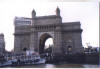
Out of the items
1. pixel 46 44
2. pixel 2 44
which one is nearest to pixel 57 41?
pixel 46 44

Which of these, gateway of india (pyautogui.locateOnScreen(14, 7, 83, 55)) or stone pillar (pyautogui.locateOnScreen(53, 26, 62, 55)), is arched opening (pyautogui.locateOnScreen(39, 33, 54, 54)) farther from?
stone pillar (pyautogui.locateOnScreen(53, 26, 62, 55))

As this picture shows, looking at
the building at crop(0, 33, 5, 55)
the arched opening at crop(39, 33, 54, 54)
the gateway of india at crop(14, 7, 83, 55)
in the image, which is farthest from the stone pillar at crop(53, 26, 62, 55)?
the building at crop(0, 33, 5, 55)

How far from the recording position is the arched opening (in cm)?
778

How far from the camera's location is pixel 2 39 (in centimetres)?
582

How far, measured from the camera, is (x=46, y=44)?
7773 mm

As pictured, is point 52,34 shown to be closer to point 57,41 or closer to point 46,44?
point 57,41

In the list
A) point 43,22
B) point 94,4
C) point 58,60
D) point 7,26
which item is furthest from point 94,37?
point 43,22

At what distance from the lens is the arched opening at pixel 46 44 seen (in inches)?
306

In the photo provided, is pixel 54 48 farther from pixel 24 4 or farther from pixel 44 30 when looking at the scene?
pixel 24 4

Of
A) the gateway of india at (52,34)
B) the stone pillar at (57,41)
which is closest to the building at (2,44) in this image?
the gateway of india at (52,34)

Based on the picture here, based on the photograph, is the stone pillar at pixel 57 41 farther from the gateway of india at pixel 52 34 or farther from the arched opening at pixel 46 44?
the arched opening at pixel 46 44

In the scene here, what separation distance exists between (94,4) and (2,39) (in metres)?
3.38

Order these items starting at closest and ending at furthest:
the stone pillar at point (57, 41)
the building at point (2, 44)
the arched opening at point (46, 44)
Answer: the building at point (2, 44), the arched opening at point (46, 44), the stone pillar at point (57, 41)

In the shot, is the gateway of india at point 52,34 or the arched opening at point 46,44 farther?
the gateway of india at point 52,34
